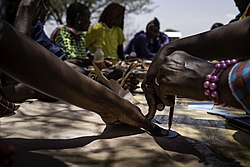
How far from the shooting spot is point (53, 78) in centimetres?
91

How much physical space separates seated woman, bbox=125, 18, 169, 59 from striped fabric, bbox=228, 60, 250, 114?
4.49 metres

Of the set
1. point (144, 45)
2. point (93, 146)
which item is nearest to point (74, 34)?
point (144, 45)

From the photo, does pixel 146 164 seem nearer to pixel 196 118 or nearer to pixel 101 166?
pixel 101 166

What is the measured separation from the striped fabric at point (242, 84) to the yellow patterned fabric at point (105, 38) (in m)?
3.28

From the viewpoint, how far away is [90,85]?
1.04m

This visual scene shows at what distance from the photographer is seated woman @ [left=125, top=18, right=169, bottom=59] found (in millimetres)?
5500

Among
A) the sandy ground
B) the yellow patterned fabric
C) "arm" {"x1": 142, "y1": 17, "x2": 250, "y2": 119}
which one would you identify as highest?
"arm" {"x1": 142, "y1": 17, "x2": 250, "y2": 119}

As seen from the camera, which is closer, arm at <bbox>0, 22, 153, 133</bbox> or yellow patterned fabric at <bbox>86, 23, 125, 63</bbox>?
arm at <bbox>0, 22, 153, 133</bbox>

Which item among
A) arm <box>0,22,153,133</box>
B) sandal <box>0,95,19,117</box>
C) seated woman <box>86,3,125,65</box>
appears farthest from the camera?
seated woman <box>86,3,125,65</box>

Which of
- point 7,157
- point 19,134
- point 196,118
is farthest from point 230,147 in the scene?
point 7,157

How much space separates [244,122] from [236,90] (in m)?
0.49

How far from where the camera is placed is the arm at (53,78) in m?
0.79

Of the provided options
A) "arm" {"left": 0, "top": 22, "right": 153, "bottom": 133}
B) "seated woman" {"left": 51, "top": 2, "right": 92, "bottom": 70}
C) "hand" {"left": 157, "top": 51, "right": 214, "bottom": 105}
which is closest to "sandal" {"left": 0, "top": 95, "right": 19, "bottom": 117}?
"arm" {"left": 0, "top": 22, "right": 153, "bottom": 133}

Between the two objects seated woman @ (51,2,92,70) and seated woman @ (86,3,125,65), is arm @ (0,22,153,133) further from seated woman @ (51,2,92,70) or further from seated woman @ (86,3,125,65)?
seated woman @ (86,3,125,65)
